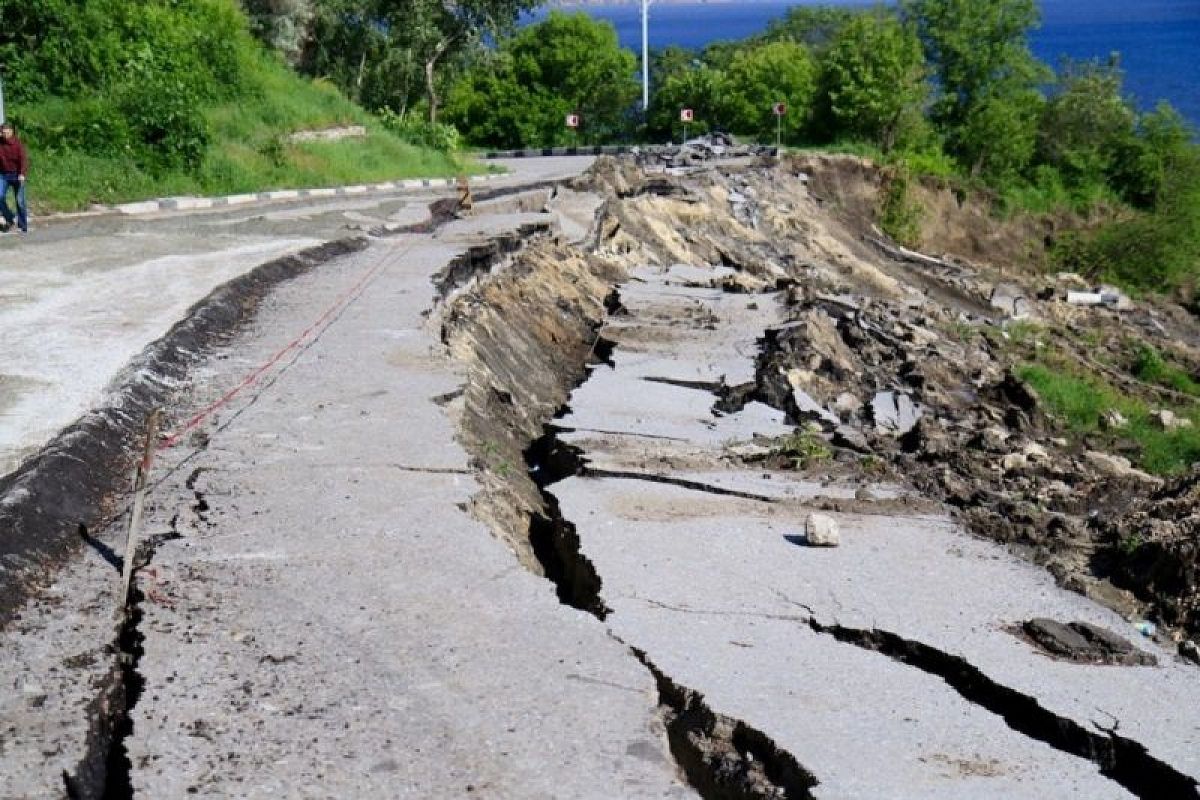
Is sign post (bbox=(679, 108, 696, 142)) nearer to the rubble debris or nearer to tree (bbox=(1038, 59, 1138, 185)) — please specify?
tree (bbox=(1038, 59, 1138, 185))

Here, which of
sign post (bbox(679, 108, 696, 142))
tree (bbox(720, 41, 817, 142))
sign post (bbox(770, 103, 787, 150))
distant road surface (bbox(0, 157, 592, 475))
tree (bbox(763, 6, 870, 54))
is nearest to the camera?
distant road surface (bbox(0, 157, 592, 475))

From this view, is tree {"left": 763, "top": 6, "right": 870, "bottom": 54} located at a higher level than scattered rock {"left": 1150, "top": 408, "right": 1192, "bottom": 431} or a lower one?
higher

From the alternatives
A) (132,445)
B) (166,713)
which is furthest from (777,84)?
(166,713)

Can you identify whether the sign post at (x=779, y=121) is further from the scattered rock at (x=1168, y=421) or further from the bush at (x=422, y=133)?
the scattered rock at (x=1168, y=421)

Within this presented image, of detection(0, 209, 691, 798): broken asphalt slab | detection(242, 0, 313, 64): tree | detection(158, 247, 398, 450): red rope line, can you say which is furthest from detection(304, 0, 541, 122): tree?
detection(0, 209, 691, 798): broken asphalt slab

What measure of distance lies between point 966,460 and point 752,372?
296 cm

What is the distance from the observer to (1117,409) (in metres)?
19.2

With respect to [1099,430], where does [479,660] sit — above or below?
above

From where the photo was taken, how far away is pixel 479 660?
5785 mm

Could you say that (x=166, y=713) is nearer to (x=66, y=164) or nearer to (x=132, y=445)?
(x=132, y=445)

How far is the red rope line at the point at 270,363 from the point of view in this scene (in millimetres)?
8900

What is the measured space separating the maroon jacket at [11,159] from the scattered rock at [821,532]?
12.3m

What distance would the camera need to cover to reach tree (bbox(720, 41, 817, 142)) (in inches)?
1809

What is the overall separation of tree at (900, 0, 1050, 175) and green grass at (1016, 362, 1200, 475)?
2735 cm
